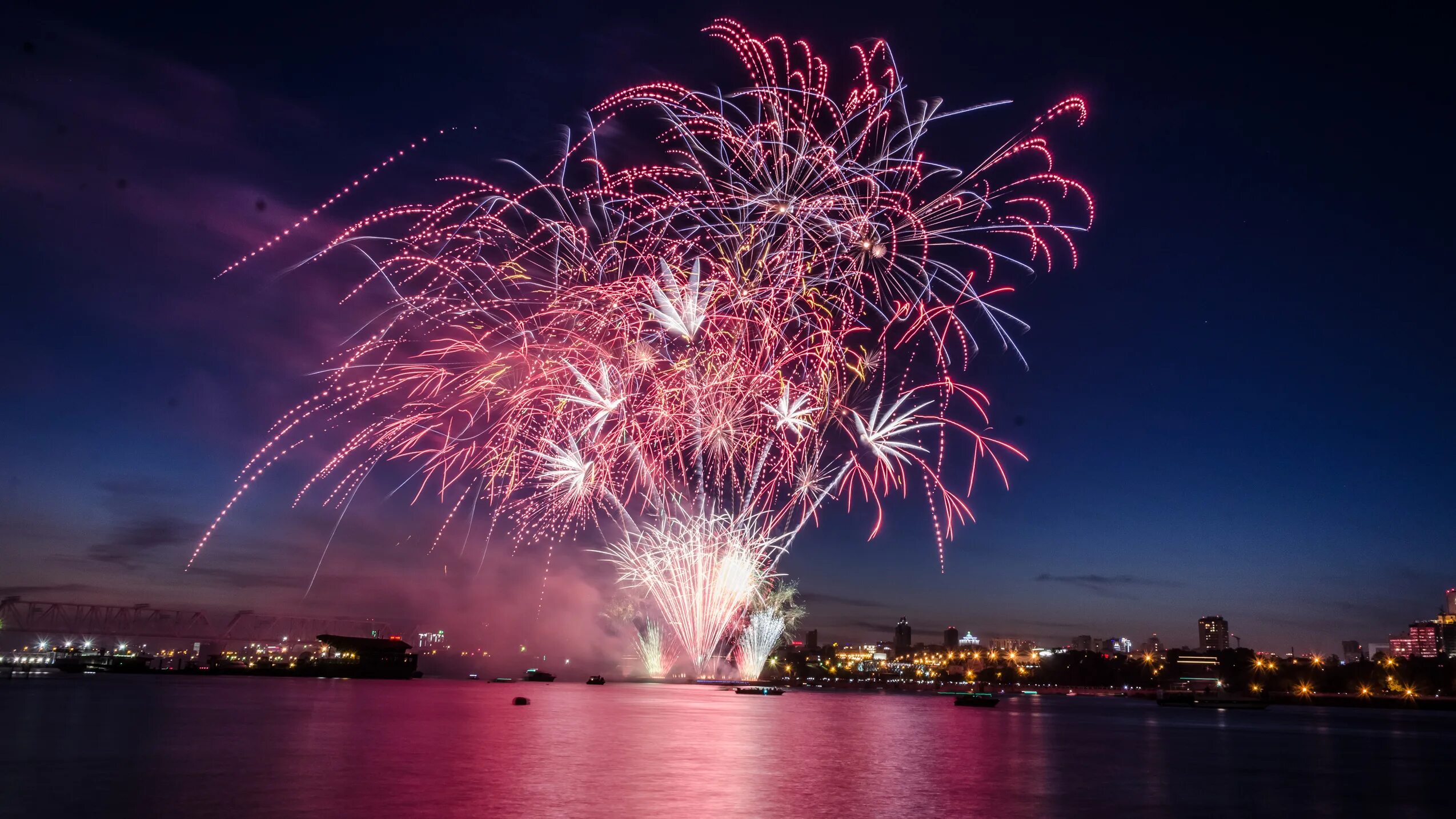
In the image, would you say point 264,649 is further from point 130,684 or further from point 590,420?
point 590,420

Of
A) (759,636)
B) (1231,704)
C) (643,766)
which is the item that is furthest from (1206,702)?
(643,766)

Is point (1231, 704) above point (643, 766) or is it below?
below

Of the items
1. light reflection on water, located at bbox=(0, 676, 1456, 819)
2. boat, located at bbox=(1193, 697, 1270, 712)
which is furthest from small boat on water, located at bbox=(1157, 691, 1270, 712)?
light reflection on water, located at bbox=(0, 676, 1456, 819)

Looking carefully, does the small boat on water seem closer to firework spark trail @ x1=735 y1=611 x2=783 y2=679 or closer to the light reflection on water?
firework spark trail @ x1=735 y1=611 x2=783 y2=679

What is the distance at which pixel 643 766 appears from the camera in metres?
19.8

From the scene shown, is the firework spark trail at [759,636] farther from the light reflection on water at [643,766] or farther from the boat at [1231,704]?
the boat at [1231,704]

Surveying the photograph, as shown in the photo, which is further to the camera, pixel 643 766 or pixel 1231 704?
pixel 1231 704

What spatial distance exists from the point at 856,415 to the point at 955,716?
122 feet

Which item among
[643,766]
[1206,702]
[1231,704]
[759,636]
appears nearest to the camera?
[643,766]

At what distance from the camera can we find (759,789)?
55.0ft

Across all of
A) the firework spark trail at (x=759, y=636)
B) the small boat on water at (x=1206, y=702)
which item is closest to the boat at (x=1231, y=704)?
the small boat on water at (x=1206, y=702)

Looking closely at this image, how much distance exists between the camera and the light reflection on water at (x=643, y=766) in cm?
1476

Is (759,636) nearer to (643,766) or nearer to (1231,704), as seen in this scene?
(643,766)

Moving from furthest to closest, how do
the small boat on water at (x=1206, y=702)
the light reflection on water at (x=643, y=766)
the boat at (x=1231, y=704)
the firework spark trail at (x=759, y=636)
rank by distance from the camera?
1. the small boat on water at (x=1206, y=702)
2. the boat at (x=1231, y=704)
3. the firework spark trail at (x=759, y=636)
4. the light reflection on water at (x=643, y=766)
